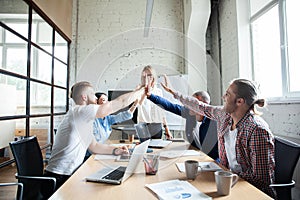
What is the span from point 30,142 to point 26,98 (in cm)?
142

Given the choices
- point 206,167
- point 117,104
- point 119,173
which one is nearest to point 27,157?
point 119,173

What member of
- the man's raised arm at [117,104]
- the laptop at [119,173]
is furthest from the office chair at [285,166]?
the man's raised arm at [117,104]

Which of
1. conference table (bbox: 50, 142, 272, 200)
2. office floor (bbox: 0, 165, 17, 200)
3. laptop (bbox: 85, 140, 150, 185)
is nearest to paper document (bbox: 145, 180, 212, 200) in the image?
conference table (bbox: 50, 142, 272, 200)

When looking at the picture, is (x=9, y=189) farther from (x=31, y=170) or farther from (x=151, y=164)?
(x=151, y=164)

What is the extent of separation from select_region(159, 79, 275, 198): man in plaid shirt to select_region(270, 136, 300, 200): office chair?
8 centimetres

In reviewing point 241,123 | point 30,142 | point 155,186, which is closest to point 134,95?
point 30,142

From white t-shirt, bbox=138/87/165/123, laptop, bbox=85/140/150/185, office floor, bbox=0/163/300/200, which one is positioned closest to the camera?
laptop, bbox=85/140/150/185

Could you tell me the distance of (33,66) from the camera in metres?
3.01

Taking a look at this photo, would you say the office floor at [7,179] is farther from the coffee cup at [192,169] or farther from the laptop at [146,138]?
the coffee cup at [192,169]

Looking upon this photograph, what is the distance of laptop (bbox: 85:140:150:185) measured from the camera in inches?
43.0

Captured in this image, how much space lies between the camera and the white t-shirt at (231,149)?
137 centimetres

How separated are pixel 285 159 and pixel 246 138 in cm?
30

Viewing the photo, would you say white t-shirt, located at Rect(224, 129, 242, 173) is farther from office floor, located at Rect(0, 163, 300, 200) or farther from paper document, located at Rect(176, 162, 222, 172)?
office floor, located at Rect(0, 163, 300, 200)

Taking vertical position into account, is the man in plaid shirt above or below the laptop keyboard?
above
